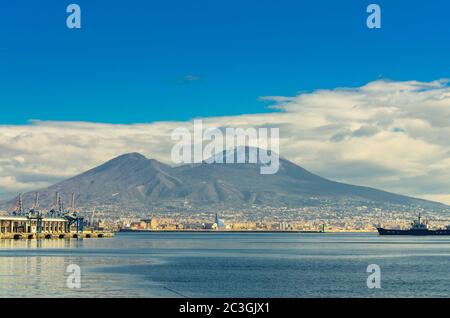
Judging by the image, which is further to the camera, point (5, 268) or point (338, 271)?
point (338, 271)

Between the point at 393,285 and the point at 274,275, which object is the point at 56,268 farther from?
the point at 393,285

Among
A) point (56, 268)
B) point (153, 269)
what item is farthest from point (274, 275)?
point (56, 268)
